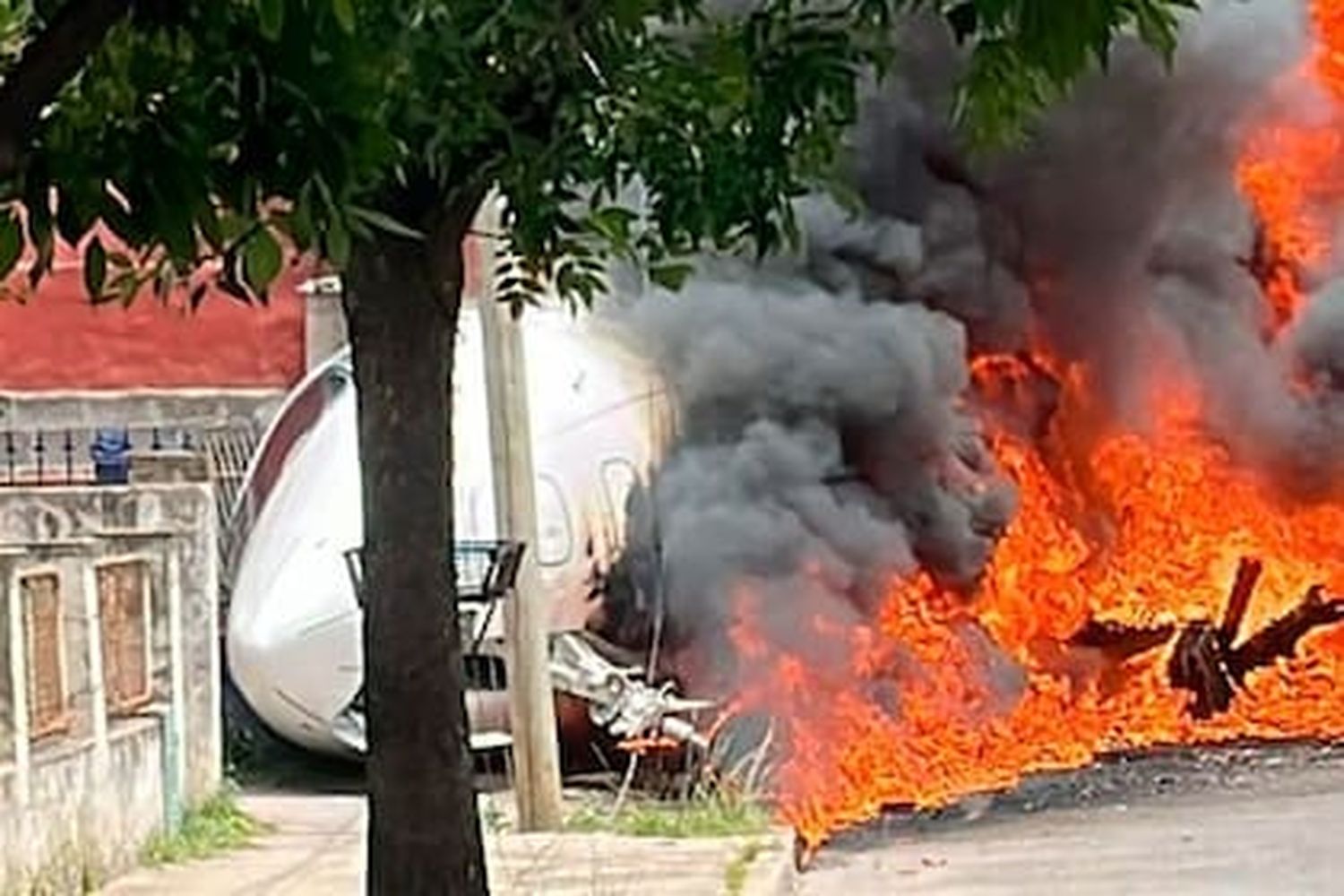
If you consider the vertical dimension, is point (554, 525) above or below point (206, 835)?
above

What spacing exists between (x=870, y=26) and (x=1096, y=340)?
12.4 metres

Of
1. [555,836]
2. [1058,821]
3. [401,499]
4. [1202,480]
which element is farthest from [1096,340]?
[401,499]

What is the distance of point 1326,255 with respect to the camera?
18391 mm

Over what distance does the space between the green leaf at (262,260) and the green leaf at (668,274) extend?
3500 millimetres

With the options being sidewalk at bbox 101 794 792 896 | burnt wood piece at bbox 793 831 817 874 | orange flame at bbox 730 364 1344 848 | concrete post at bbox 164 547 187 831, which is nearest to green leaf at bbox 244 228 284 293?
sidewalk at bbox 101 794 792 896

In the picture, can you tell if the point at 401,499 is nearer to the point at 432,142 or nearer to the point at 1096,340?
the point at 432,142

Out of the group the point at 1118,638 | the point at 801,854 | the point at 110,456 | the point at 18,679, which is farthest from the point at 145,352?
the point at 18,679

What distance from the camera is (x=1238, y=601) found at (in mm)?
17938

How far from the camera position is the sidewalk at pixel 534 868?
1202 centimetres

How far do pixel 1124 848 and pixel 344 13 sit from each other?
36.3ft

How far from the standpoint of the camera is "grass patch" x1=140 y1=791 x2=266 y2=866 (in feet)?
42.8

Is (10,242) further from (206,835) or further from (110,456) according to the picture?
(110,456)

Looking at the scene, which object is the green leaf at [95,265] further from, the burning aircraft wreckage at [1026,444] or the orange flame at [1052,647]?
the burning aircraft wreckage at [1026,444]

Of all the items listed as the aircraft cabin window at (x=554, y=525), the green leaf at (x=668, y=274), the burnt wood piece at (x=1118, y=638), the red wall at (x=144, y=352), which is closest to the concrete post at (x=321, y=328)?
the red wall at (x=144, y=352)
